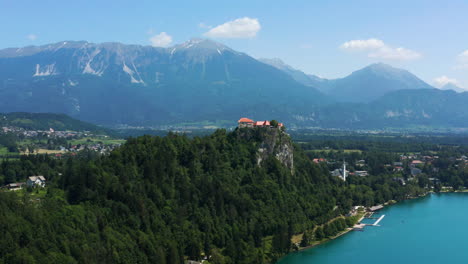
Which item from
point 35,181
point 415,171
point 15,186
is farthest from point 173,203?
point 415,171

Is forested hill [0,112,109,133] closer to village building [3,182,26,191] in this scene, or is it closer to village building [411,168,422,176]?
village building [3,182,26,191]

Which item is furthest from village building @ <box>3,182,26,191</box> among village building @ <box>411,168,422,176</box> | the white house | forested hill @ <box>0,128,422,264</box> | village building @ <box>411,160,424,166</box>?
village building @ <box>411,160,424,166</box>

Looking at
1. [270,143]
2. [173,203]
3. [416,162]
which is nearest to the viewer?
[173,203]

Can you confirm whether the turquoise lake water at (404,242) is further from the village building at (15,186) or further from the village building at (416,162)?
the village building at (416,162)

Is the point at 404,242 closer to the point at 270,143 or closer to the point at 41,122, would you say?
the point at 270,143

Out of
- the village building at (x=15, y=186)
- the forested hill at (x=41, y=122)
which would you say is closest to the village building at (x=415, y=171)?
the village building at (x=15, y=186)

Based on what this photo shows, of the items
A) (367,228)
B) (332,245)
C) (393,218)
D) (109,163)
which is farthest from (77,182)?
(393,218)
